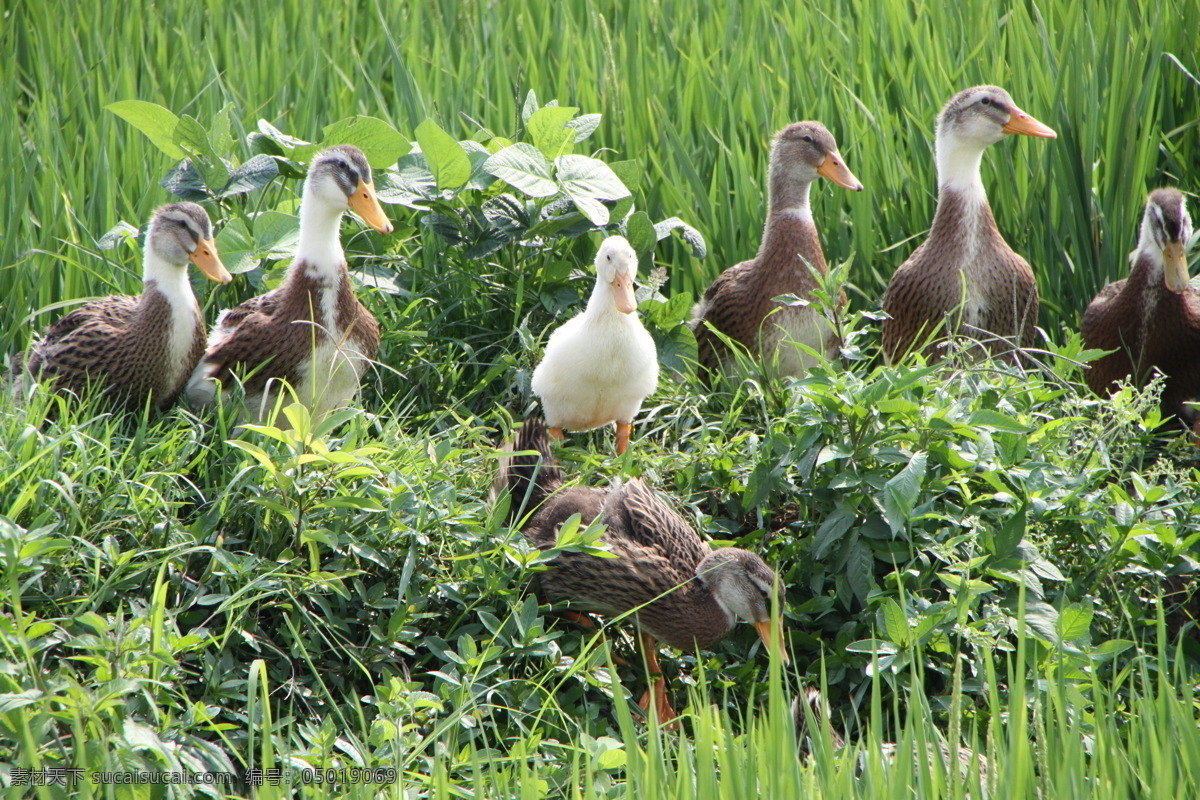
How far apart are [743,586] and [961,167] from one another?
1998 mm

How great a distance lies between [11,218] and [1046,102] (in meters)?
3.95

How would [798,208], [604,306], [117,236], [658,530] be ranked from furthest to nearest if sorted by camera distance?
[798,208]
[117,236]
[604,306]
[658,530]

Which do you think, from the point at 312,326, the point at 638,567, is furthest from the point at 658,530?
the point at 312,326

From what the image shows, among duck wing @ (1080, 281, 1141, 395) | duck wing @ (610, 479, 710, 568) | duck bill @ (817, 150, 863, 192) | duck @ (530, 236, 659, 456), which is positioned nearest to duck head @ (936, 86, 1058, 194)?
duck bill @ (817, 150, 863, 192)

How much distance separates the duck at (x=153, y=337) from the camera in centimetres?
331

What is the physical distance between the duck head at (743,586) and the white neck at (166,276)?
1811mm

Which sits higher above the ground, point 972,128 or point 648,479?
point 972,128

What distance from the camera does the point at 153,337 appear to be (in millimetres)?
3322

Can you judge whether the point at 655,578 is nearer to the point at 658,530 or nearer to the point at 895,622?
the point at 658,530

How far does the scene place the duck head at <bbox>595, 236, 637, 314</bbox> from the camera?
3.41m

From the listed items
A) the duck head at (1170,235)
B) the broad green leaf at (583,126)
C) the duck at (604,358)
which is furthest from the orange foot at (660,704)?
the duck head at (1170,235)

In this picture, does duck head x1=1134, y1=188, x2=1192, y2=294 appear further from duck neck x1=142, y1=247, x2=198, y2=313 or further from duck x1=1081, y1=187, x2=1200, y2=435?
duck neck x1=142, y1=247, x2=198, y2=313

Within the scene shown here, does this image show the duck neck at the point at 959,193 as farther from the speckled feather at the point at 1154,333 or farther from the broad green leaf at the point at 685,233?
the broad green leaf at the point at 685,233

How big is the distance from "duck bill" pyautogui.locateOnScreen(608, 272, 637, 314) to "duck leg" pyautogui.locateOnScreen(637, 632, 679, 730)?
1.02 metres
